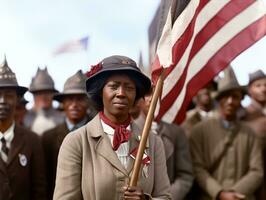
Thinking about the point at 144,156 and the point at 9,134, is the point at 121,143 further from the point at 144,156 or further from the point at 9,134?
the point at 9,134

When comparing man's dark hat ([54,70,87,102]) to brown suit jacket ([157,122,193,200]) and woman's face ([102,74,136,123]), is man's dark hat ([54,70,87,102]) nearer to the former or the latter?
brown suit jacket ([157,122,193,200])

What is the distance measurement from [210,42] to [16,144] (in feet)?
6.75

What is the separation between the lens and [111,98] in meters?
4.43

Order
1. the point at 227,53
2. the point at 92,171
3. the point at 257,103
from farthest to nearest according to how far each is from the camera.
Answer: the point at 257,103 → the point at 227,53 → the point at 92,171

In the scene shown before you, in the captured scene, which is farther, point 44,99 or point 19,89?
point 44,99

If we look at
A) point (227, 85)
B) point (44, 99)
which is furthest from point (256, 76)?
point (44, 99)

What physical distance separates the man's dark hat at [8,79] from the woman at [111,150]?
6.35 feet

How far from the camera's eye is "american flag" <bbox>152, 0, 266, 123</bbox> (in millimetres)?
5512

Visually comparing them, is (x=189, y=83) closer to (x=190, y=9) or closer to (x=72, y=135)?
(x=190, y=9)

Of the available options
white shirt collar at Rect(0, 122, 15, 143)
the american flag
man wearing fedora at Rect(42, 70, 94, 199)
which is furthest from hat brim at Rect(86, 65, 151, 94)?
man wearing fedora at Rect(42, 70, 94, 199)

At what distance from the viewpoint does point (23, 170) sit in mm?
6199

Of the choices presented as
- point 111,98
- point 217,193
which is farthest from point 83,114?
point 111,98

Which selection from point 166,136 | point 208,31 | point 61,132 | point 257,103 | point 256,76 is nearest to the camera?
point 208,31

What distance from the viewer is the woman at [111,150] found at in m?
4.27
